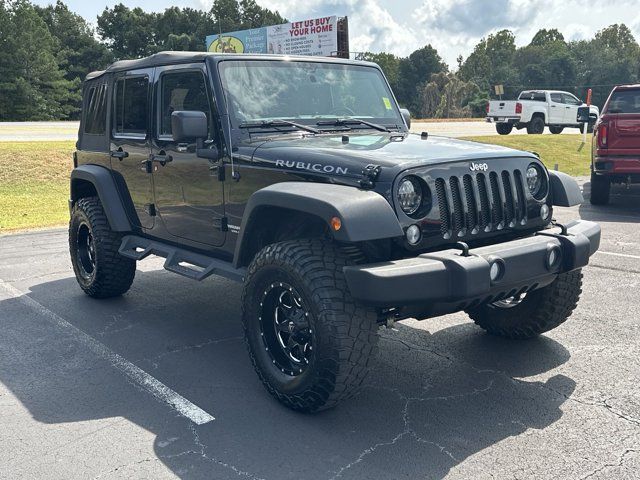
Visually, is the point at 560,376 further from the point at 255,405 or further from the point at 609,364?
the point at 255,405

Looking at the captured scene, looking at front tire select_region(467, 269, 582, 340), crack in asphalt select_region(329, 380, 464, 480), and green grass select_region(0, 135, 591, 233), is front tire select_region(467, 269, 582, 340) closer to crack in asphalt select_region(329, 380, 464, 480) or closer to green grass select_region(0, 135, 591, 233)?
crack in asphalt select_region(329, 380, 464, 480)

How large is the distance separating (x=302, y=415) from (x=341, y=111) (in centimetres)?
225

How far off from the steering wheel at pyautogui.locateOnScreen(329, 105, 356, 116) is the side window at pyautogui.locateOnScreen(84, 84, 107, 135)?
88.8 inches

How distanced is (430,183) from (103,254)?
3.32 m

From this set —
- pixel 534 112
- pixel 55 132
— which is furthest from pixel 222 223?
pixel 534 112

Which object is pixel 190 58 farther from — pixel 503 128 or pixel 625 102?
pixel 503 128

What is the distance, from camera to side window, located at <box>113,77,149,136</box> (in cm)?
527

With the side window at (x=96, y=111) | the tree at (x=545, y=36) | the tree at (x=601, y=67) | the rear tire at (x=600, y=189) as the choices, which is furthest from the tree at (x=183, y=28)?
the tree at (x=545, y=36)

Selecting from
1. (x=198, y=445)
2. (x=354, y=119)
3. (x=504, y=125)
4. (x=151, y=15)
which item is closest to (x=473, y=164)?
(x=354, y=119)

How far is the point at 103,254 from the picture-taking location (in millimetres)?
5758

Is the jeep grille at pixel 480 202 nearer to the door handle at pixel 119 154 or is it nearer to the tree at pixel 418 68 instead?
the door handle at pixel 119 154

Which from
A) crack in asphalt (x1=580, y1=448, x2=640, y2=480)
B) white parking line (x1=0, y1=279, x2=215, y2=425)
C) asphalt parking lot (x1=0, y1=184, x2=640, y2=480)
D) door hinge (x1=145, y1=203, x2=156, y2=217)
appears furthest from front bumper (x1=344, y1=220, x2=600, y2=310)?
door hinge (x1=145, y1=203, x2=156, y2=217)

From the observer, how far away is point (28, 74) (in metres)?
45.5

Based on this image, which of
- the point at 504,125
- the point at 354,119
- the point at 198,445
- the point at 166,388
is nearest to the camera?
the point at 198,445
